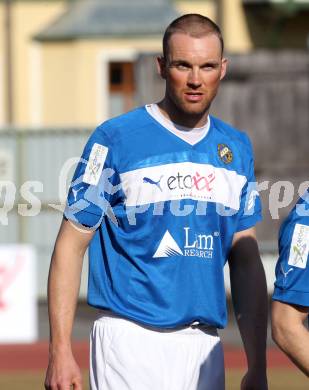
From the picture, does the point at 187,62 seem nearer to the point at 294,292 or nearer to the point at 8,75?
the point at 294,292

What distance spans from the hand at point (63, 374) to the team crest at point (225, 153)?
910mm

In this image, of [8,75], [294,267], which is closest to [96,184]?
[294,267]

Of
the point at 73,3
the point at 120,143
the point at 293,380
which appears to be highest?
the point at 73,3

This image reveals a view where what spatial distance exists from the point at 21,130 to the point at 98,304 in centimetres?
1523

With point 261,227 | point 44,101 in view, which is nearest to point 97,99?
point 44,101

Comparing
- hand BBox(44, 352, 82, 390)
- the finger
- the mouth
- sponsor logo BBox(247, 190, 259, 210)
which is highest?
the mouth

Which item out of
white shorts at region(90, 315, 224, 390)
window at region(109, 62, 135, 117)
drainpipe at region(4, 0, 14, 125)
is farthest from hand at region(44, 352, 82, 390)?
drainpipe at region(4, 0, 14, 125)

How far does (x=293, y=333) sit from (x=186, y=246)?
84cm

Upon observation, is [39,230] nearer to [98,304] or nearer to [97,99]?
[97,99]

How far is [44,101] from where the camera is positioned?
2467 cm

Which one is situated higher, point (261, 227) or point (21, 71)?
point (21, 71)

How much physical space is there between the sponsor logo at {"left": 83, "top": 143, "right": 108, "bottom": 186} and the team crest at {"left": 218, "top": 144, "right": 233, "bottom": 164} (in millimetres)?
431

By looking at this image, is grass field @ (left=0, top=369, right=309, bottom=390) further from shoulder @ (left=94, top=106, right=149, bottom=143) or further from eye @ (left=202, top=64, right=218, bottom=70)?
eye @ (left=202, top=64, right=218, bottom=70)

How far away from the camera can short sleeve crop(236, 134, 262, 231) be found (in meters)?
5.17
